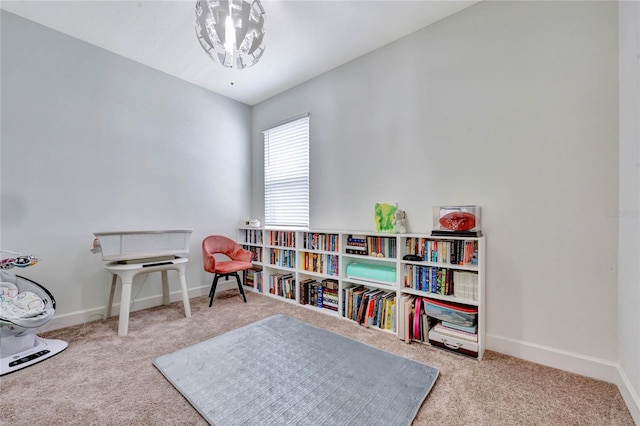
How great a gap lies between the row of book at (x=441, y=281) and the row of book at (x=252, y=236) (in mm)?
2047

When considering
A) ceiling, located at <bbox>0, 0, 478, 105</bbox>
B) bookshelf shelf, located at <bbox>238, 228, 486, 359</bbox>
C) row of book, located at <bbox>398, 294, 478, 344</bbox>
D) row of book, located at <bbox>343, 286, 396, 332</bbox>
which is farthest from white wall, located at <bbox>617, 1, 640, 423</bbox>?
row of book, located at <bbox>343, 286, 396, 332</bbox>

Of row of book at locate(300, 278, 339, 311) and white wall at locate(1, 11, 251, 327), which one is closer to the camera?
white wall at locate(1, 11, 251, 327)

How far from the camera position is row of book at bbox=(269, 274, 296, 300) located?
3180mm

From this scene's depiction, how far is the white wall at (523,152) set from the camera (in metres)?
1.69

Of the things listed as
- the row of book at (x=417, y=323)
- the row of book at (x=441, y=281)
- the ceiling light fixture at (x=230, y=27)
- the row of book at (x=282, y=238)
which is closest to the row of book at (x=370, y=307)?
the row of book at (x=417, y=323)

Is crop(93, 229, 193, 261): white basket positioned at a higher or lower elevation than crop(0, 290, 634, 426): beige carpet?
higher

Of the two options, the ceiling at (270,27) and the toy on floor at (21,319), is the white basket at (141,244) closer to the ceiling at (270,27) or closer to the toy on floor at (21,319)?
the toy on floor at (21,319)

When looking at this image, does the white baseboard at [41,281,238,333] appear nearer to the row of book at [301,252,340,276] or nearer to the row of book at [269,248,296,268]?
the row of book at [269,248,296,268]

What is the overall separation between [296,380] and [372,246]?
134 centimetres

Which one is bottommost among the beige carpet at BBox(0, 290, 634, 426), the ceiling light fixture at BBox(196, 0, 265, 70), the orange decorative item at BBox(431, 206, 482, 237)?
the beige carpet at BBox(0, 290, 634, 426)

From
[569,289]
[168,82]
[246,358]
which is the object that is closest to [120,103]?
[168,82]

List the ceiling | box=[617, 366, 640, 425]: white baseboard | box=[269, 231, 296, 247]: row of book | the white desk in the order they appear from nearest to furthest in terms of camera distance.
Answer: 1. box=[617, 366, 640, 425]: white baseboard
2. the ceiling
3. the white desk
4. box=[269, 231, 296, 247]: row of book

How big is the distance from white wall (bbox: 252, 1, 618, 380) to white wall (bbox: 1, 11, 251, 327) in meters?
2.40

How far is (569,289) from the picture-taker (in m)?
1.78
